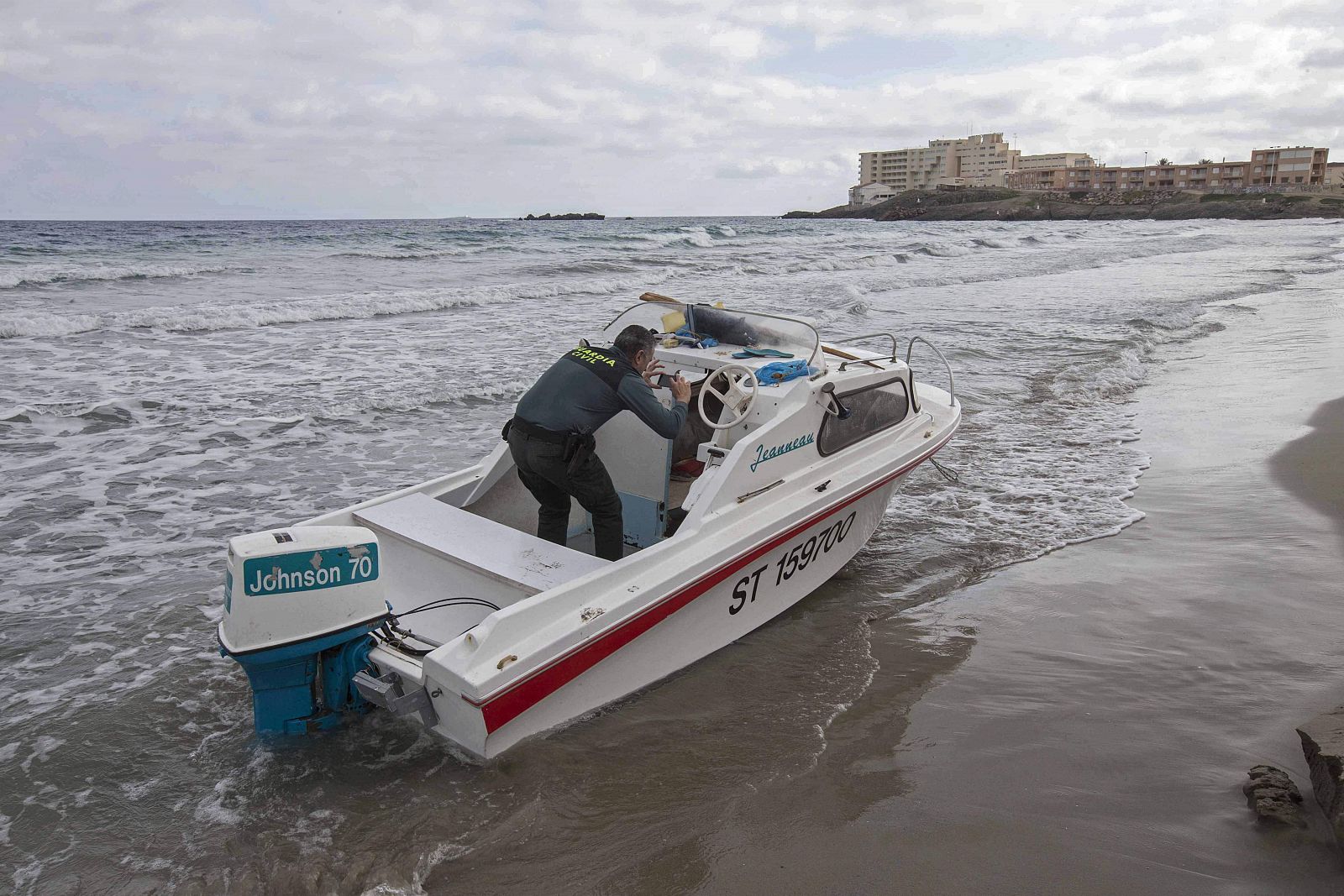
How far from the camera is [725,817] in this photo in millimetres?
3713

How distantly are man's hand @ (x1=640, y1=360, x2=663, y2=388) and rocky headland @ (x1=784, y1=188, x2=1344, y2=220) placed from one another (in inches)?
3510

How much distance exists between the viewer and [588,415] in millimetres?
4785

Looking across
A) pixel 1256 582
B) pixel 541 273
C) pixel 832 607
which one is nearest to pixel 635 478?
pixel 832 607

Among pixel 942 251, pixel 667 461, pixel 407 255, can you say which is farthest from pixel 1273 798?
pixel 942 251

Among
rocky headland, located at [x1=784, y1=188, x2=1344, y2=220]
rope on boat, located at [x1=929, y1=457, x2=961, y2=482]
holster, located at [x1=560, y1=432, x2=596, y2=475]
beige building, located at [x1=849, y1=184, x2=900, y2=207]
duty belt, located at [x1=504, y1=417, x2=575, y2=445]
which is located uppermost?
beige building, located at [x1=849, y1=184, x2=900, y2=207]

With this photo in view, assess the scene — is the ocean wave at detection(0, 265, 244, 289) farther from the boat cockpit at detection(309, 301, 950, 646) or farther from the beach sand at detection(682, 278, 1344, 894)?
the beach sand at detection(682, 278, 1344, 894)

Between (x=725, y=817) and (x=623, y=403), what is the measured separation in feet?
6.81

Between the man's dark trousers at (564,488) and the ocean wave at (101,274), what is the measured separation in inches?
A: 887

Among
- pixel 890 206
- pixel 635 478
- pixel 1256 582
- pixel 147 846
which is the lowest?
pixel 147 846

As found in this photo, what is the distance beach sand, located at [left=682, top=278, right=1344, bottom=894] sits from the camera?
3355 mm

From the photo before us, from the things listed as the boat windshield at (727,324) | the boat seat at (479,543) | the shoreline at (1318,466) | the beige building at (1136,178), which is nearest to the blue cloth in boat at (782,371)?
the boat windshield at (727,324)

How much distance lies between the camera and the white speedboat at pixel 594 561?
370 centimetres

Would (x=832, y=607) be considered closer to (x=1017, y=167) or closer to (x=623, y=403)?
(x=623, y=403)

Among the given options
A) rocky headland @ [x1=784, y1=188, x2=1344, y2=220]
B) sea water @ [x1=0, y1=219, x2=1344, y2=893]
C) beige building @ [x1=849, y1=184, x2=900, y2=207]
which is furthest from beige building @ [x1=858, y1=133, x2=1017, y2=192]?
sea water @ [x1=0, y1=219, x2=1344, y2=893]
